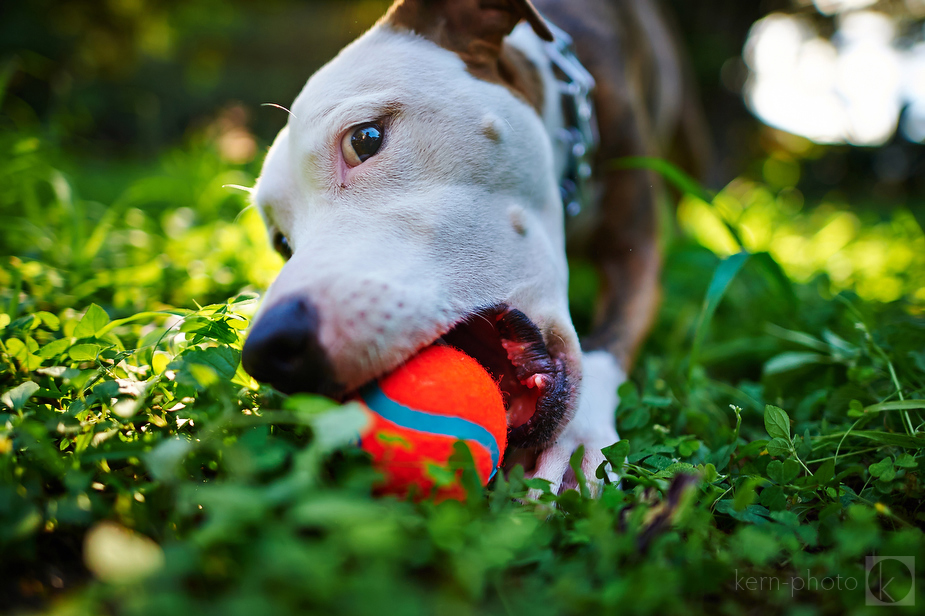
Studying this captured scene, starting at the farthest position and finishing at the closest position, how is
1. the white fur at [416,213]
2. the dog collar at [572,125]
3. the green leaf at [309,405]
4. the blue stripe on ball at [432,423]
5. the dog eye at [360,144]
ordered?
the dog collar at [572,125], the dog eye at [360,144], the white fur at [416,213], the blue stripe on ball at [432,423], the green leaf at [309,405]

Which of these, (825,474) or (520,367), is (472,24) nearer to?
(520,367)

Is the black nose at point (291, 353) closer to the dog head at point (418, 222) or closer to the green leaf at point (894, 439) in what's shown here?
A: the dog head at point (418, 222)

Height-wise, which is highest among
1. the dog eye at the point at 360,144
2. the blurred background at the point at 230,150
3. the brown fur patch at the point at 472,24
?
the brown fur patch at the point at 472,24

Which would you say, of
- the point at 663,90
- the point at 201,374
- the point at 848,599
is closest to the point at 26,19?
the point at 663,90

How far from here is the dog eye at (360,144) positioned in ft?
4.11

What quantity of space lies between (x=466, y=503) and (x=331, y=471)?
239mm

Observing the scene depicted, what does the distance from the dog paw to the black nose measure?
42 centimetres

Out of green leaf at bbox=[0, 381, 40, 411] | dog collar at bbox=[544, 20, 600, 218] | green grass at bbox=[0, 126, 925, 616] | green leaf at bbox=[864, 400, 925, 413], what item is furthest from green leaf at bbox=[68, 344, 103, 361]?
green leaf at bbox=[864, 400, 925, 413]

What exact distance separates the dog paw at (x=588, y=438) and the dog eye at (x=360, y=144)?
70cm

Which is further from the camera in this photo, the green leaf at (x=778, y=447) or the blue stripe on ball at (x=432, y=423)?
the green leaf at (x=778, y=447)

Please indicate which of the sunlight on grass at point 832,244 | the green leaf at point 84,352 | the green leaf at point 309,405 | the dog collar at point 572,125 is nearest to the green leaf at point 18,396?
the green leaf at point 84,352

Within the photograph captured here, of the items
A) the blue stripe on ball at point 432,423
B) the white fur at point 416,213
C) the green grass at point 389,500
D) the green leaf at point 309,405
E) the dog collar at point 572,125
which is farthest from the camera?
the dog collar at point 572,125

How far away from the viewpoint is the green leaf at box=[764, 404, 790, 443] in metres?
1.03

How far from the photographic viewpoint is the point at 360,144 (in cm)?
125
